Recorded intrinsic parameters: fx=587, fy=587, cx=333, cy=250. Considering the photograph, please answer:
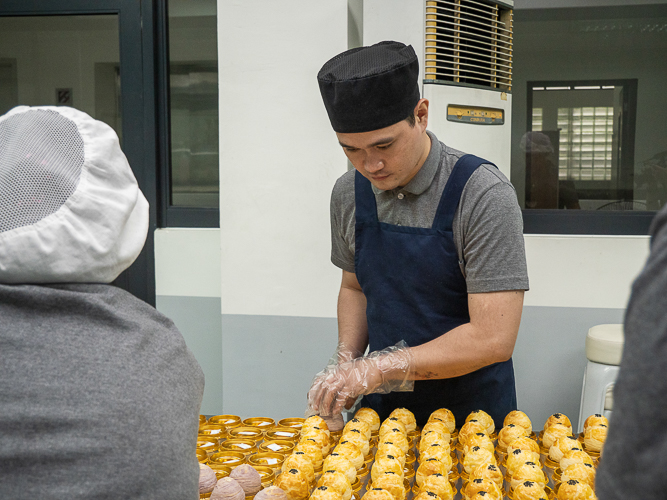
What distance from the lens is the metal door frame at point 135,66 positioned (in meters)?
2.88

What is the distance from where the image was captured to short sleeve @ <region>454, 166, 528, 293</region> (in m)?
1.44

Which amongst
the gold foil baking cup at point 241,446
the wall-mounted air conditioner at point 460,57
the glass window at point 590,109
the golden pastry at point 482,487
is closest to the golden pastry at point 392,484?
the golden pastry at point 482,487

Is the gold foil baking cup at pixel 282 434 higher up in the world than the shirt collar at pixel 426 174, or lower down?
lower down

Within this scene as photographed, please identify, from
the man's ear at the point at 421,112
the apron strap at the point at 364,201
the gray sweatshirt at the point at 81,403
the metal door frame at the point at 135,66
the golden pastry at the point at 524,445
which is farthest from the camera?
the metal door frame at the point at 135,66

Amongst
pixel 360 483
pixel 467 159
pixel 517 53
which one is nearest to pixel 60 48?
pixel 517 53

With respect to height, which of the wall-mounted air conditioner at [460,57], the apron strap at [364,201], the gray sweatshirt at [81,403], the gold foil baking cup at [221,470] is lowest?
the gold foil baking cup at [221,470]

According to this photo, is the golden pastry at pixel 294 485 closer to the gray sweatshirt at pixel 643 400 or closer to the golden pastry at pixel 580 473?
the golden pastry at pixel 580 473

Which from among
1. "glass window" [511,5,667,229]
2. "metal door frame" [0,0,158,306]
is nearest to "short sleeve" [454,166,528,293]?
"glass window" [511,5,667,229]

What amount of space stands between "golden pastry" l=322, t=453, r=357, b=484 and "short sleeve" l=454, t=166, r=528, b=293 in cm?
53

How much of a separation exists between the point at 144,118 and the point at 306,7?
1.02 meters

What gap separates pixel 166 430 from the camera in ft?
2.41

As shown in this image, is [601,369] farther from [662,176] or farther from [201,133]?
[201,133]

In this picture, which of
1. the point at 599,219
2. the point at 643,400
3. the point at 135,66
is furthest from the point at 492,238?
the point at 135,66

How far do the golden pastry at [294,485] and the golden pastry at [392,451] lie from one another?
0.19 meters
